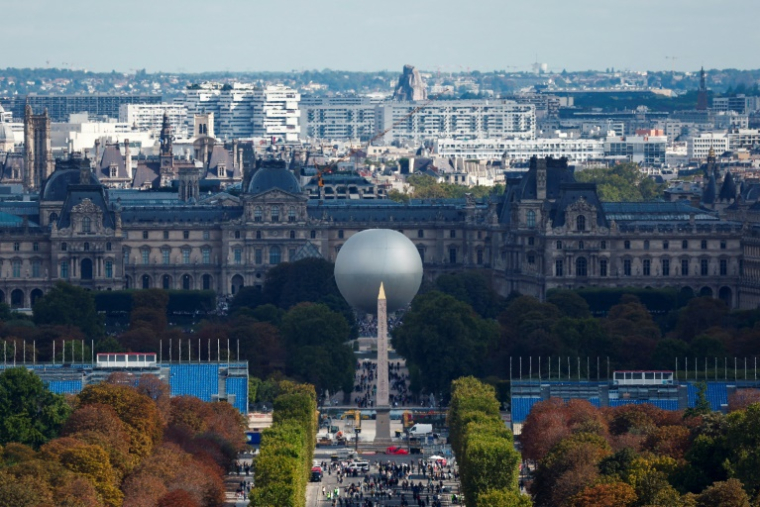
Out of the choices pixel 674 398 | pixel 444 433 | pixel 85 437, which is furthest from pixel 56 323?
pixel 85 437

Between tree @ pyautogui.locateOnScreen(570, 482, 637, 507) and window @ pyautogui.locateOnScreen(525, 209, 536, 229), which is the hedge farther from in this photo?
window @ pyautogui.locateOnScreen(525, 209, 536, 229)

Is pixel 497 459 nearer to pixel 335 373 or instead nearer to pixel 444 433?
pixel 444 433

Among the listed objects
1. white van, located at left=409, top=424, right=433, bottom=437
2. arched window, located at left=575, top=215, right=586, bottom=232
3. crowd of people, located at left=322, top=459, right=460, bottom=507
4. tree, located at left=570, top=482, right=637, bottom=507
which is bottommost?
crowd of people, located at left=322, top=459, right=460, bottom=507

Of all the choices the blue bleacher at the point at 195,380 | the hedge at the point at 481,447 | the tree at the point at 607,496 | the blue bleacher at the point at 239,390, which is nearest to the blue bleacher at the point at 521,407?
the hedge at the point at 481,447

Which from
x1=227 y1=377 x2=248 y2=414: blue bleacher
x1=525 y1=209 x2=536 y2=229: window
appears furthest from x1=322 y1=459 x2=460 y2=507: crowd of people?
x1=525 y1=209 x2=536 y2=229: window

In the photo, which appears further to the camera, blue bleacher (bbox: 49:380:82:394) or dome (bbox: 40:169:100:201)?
dome (bbox: 40:169:100:201)

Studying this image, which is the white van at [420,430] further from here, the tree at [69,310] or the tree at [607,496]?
the tree at [607,496]
